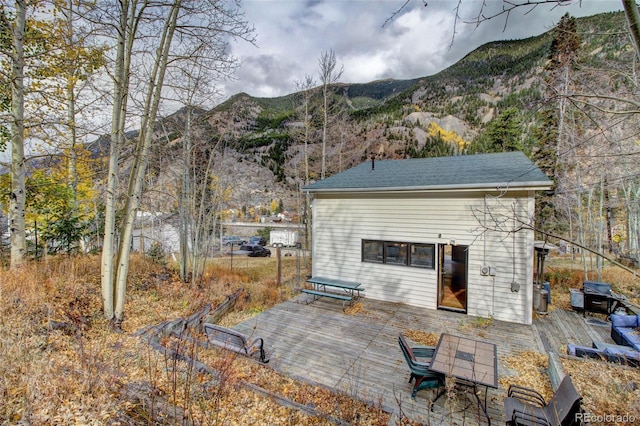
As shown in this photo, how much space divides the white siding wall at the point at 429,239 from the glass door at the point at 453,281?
30 centimetres

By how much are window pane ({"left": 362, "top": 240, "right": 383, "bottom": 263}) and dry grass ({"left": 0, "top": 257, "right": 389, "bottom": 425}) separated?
5.04 m

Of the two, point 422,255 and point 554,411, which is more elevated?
point 422,255

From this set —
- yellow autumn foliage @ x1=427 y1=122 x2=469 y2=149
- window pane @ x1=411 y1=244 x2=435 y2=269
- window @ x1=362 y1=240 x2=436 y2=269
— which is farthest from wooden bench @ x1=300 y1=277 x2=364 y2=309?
yellow autumn foliage @ x1=427 y1=122 x2=469 y2=149

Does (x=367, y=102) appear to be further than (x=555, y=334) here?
Yes

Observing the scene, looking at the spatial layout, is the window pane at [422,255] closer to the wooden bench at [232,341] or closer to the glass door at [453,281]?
the glass door at [453,281]

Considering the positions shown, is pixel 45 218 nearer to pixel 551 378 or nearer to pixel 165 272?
pixel 165 272

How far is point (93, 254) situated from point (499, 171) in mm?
11847

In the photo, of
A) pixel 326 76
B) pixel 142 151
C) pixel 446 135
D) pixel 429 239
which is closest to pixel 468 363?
pixel 429 239

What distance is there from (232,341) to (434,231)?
584 cm

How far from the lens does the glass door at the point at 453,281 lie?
26.0 feet

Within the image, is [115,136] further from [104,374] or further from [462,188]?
[462,188]

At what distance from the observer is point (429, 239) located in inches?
313

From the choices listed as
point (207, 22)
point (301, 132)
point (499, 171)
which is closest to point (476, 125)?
point (301, 132)

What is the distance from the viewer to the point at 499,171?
24.5 ft
